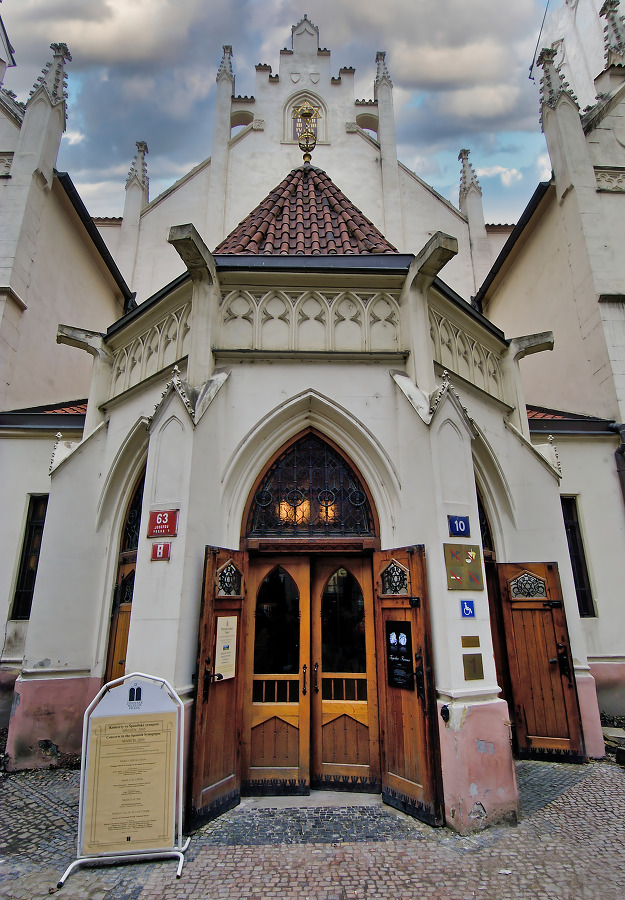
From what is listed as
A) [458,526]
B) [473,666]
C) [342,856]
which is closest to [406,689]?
[473,666]

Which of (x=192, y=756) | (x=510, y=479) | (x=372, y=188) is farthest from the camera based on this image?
(x=372, y=188)

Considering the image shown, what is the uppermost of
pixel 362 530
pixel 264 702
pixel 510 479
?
pixel 510 479

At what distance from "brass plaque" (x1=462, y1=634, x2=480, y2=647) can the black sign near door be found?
0.53m

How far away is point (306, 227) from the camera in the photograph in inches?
293

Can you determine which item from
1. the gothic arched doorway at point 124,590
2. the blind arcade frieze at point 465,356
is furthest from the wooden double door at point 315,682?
the blind arcade frieze at point 465,356

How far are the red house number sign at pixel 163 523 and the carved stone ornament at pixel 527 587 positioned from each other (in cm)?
459

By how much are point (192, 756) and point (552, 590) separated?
487 cm

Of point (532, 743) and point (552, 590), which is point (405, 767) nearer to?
point (532, 743)

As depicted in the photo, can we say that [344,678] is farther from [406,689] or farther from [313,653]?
[406,689]

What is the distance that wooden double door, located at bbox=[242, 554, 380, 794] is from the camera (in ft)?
17.0

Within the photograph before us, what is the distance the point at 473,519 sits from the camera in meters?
5.11

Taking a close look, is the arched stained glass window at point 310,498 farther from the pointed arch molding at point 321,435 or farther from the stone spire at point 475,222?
the stone spire at point 475,222

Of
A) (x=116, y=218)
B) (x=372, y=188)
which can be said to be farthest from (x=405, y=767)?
(x=116, y=218)

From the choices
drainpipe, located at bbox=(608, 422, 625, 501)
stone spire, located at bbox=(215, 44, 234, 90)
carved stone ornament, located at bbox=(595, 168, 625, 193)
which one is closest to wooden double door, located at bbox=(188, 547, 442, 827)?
drainpipe, located at bbox=(608, 422, 625, 501)
